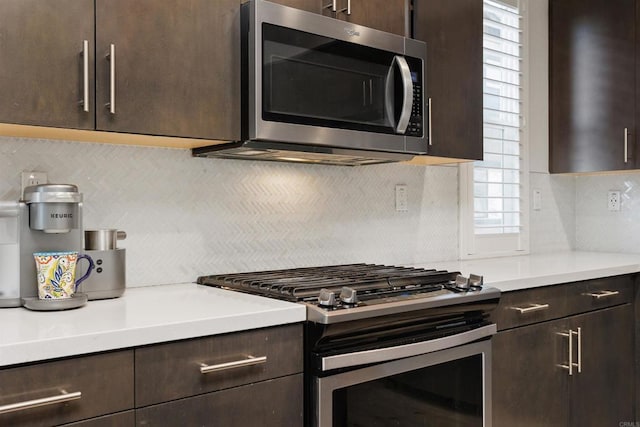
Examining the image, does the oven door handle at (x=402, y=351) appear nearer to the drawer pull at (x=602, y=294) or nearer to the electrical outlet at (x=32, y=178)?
the drawer pull at (x=602, y=294)

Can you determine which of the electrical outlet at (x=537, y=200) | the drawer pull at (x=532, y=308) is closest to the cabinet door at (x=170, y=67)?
the drawer pull at (x=532, y=308)

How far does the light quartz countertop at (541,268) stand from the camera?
6.77 feet

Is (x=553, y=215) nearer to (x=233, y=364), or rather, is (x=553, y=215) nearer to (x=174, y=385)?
(x=233, y=364)

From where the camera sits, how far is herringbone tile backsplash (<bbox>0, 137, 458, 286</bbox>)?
1.74m

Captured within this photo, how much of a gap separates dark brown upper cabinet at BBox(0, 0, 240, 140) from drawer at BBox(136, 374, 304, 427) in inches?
27.1

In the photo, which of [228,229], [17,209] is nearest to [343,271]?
[228,229]

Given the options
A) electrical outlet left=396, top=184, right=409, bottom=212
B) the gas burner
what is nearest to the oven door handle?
the gas burner

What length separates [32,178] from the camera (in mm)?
1633

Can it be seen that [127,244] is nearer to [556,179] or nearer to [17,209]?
[17,209]

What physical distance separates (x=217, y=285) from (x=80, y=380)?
738 mm

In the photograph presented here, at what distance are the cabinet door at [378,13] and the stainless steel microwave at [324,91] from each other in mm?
54

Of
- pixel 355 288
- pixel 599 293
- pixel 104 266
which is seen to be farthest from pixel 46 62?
pixel 599 293

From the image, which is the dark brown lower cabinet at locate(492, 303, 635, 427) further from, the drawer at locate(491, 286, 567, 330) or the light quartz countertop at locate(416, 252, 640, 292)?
the light quartz countertop at locate(416, 252, 640, 292)

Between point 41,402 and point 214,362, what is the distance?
0.35 meters
